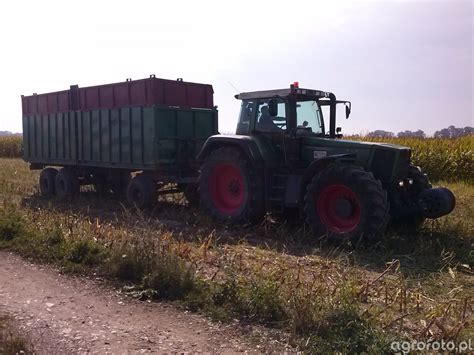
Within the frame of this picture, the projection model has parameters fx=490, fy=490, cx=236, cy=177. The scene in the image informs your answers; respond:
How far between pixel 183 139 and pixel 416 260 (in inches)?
241

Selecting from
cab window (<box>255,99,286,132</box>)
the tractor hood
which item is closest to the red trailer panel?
cab window (<box>255,99,286,132</box>)

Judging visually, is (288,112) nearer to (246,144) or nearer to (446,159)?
(246,144)

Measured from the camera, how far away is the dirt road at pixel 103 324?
14.2 ft

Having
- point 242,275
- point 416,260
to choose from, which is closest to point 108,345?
point 242,275

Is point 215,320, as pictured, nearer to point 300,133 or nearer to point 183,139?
point 300,133

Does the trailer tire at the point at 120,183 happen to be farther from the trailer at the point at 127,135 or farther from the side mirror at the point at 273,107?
the side mirror at the point at 273,107

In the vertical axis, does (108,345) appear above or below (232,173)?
below

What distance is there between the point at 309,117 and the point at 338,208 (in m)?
2.12

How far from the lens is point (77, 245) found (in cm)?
690

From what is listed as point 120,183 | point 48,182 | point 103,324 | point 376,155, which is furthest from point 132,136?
point 103,324

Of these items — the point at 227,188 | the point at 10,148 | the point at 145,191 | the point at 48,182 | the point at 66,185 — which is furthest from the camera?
the point at 10,148

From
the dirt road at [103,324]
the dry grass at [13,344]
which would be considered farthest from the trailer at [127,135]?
the dry grass at [13,344]

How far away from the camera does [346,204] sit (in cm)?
777

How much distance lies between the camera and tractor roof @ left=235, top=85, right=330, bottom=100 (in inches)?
344
